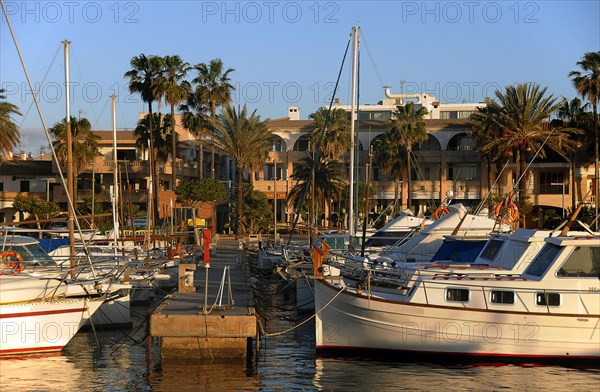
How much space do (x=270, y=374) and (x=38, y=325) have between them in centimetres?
656

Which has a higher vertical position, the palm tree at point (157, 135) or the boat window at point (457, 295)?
the palm tree at point (157, 135)

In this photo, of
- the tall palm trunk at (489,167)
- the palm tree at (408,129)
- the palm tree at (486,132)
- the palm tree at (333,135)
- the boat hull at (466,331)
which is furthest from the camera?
the palm tree at (333,135)

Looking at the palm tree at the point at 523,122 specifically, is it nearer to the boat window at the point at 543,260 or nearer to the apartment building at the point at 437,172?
the apartment building at the point at 437,172

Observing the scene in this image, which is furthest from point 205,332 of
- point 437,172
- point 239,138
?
point 437,172

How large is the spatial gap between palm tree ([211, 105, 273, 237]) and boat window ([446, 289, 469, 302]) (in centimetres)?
4534

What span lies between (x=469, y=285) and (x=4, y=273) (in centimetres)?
1330

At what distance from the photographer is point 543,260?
944 inches

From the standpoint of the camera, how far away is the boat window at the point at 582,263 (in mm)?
23422

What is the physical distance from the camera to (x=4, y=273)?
26.5 meters

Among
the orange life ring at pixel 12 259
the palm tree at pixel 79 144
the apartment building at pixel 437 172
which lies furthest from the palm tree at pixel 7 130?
the orange life ring at pixel 12 259

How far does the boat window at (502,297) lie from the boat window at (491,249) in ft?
11.1

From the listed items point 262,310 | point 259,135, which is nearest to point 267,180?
point 259,135

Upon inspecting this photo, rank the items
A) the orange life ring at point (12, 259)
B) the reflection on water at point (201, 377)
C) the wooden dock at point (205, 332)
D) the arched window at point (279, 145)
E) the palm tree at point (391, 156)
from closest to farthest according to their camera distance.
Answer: the reflection on water at point (201, 377) < the wooden dock at point (205, 332) < the orange life ring at point (12, 259) < the palm tree at point (391, 156) < the arched window at point (279, 145)

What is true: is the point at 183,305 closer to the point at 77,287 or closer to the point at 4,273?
the point at 77,287
